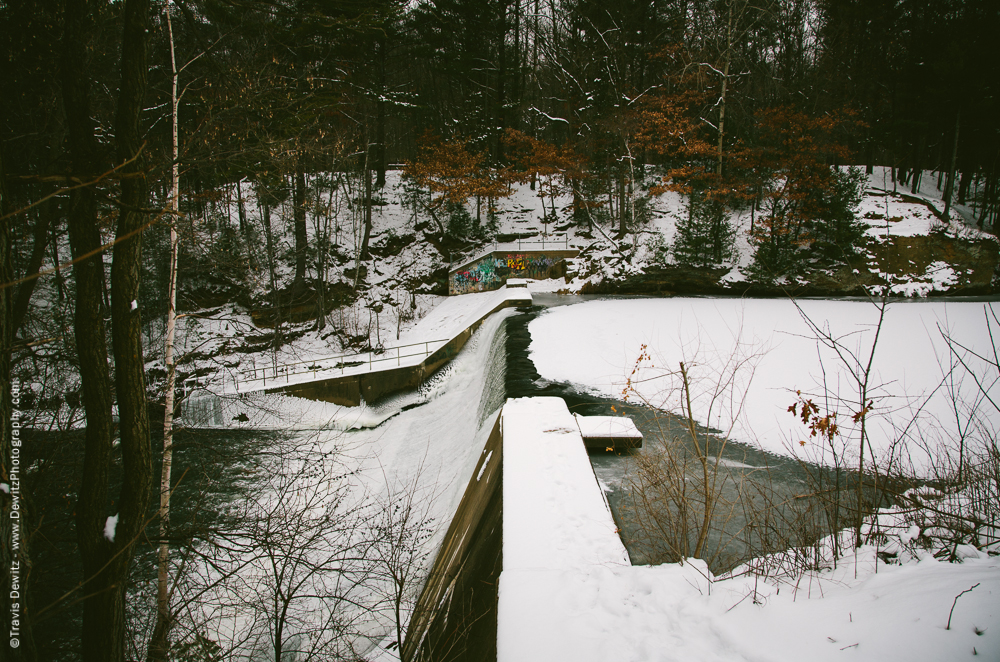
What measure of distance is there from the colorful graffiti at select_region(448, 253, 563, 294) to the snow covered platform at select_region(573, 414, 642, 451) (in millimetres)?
14981

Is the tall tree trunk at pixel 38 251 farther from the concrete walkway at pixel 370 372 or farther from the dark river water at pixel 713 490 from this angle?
the dark river water at pixel 713 490

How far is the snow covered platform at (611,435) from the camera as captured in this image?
294 inches

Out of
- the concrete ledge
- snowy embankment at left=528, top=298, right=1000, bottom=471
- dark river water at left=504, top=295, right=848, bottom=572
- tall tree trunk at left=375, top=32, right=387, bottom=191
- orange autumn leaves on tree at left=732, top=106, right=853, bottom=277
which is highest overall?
tall tree trunk at left=375, top=32, right=387, bottom=191

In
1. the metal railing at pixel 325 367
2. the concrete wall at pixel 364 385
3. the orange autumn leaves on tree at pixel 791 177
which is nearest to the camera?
the concrete wall at pixel 364 385

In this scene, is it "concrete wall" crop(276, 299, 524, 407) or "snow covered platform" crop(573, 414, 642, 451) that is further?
"concrete wall" crop(276, 299, 524, 407)

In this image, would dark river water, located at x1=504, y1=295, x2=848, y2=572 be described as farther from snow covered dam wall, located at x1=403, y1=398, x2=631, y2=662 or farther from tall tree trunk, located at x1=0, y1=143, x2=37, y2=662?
tall tree trunk, located at x1=0, y1=143, x2=37, y2=662

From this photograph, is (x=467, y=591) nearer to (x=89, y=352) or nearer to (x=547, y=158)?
(x=89, y=352)

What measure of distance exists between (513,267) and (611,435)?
15693 millimetres

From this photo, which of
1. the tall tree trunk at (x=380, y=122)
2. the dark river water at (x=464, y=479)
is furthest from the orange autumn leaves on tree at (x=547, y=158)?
the dark river water at (x=464, y=479)

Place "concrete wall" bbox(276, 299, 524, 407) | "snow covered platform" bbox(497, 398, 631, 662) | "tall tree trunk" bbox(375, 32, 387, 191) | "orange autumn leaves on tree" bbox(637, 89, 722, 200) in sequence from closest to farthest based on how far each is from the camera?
"snow covered platform" bbox(497, 398, 631, 662) → "concrete wall" bbox(276, 299, 524, 407) → "orange autumn leaves on tree" bbox(637, 89, 722, 200) → "tall tree trunk" bbox(375, 32, 387, 191)

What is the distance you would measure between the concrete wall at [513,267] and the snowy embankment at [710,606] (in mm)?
17782

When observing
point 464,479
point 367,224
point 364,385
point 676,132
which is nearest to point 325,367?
point 364,385

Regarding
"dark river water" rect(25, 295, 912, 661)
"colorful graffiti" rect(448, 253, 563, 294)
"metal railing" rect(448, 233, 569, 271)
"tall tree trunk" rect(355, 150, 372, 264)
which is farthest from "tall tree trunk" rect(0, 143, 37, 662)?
"tall tree trunk" rect(355, 150, 372, 264)

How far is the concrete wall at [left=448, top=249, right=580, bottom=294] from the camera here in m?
22.3
